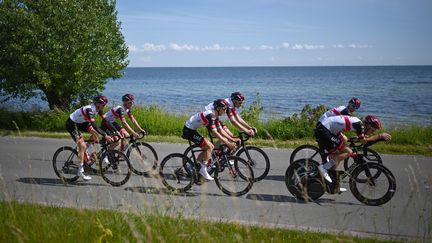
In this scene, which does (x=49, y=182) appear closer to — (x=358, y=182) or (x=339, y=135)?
(x=339, y=135)

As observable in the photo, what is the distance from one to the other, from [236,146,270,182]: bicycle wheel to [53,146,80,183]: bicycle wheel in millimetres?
3941

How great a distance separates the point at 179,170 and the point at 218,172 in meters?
0.88

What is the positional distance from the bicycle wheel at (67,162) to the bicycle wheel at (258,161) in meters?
3.94

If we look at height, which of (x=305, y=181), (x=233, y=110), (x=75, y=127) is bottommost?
(x=305, y=181)

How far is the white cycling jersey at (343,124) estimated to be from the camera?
324 inches

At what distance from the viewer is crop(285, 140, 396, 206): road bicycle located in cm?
778

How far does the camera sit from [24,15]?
1880 cm

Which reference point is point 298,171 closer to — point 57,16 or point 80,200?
point 80,200

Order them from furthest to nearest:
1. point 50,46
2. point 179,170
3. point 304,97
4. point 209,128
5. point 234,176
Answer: point 304,97 → point 50,46 → point 179,170 → point 209,128 → point 234,176

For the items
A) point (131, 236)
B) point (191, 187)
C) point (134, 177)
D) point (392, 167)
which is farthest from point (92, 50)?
point (131, 236)

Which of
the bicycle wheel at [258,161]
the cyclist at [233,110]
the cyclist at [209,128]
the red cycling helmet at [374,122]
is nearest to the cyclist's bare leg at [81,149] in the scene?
the cyclist at [209,128]

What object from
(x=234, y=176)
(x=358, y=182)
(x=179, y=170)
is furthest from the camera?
(x=179, y=170)

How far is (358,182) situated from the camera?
809 centimetres

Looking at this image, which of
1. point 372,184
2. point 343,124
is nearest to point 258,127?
point 343,124
